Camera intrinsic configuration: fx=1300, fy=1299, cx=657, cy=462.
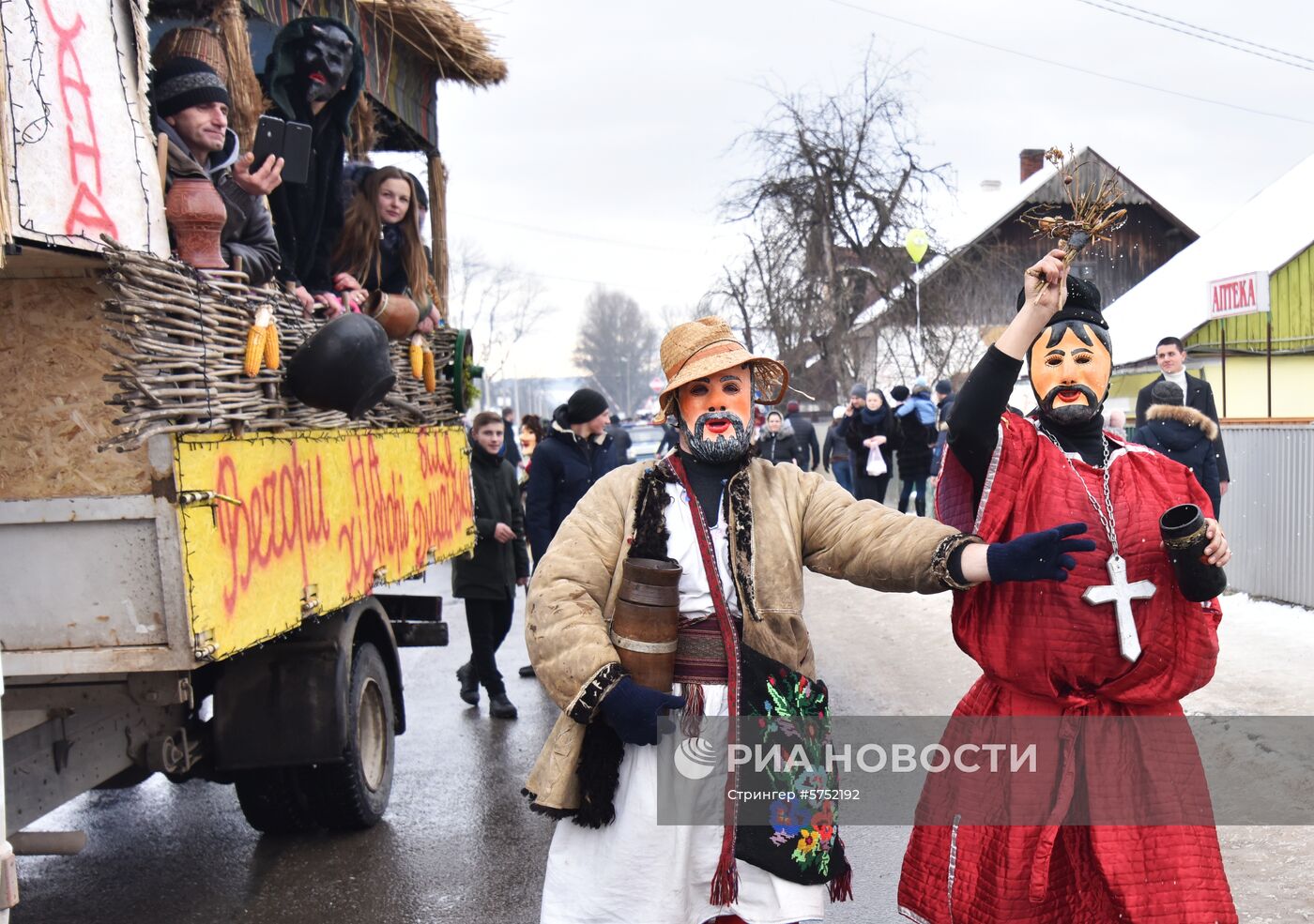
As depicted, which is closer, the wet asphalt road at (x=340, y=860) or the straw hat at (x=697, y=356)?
the straw hat at (x=697, y=356)

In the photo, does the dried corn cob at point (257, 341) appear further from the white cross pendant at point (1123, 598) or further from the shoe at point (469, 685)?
the shoe at point (469, 685)

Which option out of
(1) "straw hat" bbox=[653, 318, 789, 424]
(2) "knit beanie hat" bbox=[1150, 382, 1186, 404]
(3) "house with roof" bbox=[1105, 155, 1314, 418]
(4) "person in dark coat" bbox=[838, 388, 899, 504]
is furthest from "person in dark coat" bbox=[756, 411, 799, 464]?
(1) "straw hat" bbox=[653, 318, 789, 424]

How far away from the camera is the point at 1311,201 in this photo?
2095 centimetres

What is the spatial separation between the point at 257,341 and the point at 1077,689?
112 inches

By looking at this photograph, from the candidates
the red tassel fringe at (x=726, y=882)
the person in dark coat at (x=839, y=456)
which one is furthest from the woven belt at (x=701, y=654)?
the person in dark coat at (x=839, y=456)

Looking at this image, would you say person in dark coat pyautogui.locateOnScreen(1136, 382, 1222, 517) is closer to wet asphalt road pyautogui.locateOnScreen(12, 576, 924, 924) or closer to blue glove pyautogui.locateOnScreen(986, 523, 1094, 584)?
wet asphalt road pyautogui.locateOnScreen(12, 576, 924, 924)

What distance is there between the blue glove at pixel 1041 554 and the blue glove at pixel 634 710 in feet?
2.67

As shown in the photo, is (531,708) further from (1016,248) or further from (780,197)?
(1016,248)

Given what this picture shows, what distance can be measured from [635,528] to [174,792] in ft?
14.3

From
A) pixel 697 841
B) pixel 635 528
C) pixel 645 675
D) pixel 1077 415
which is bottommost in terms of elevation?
pixel 697 841

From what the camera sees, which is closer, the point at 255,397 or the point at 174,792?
the point at 255,397

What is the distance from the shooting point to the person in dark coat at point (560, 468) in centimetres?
797

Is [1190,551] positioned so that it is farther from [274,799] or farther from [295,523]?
[274,799]

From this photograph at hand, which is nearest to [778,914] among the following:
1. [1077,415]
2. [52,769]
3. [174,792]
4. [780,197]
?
[1077,415]
